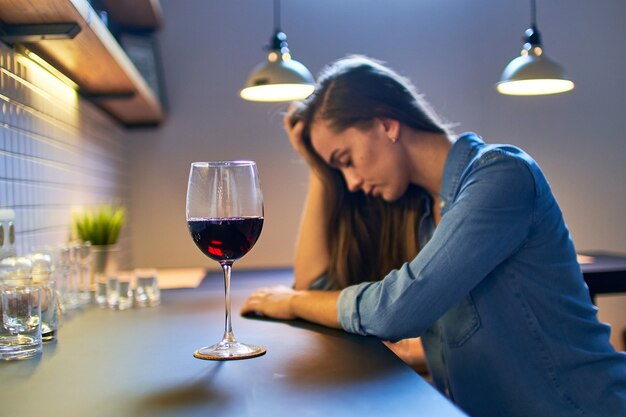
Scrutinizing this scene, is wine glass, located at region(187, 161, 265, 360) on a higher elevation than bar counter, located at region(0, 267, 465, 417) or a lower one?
higher

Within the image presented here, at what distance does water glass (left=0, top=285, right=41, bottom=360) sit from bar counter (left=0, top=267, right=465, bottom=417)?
26mm

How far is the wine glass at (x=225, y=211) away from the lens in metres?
0.94

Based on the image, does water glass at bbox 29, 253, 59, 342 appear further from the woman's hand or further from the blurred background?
the blurred background

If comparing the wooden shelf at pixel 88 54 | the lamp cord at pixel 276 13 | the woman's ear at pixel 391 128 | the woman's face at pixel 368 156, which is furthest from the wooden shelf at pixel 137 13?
the woman's ear at pixel 391 128

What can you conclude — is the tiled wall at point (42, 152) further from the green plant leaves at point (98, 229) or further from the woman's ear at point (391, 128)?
the woman's ear at point (391, 128)

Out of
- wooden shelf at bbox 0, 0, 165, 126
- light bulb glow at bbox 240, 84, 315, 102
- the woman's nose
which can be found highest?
light bulb glow at bbox 240, 84, 315, 102

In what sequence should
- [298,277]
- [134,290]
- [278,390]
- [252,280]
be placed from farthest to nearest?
[252,280], [298,277], [134,290], [278,390]

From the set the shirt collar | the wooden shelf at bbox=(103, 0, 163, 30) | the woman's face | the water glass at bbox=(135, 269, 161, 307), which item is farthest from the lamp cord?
the shirt collar

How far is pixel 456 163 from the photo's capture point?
137 cm

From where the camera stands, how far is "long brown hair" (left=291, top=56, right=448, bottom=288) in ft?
5.35

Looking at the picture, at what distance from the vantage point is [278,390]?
0.76 meters

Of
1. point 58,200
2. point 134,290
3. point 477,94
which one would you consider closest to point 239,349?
point 134,290

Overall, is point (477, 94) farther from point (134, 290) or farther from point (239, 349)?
point (239, 349)

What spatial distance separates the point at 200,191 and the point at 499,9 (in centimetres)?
334
